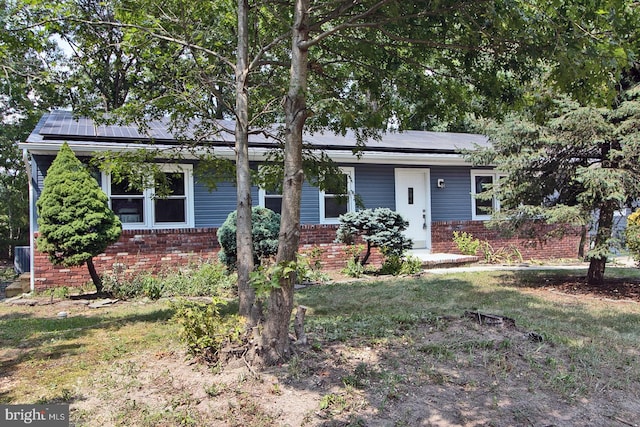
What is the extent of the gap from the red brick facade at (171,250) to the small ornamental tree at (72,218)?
1.15 metres

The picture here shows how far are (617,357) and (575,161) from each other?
202 inches

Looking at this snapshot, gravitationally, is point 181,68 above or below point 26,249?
above

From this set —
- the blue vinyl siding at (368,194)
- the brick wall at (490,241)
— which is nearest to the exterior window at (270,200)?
the blue vinyl siding at (368,194)

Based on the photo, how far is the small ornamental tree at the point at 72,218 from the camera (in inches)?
298

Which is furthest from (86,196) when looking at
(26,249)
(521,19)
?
(521,19)

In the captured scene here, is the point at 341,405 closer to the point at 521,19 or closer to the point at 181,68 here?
the point at 521,19

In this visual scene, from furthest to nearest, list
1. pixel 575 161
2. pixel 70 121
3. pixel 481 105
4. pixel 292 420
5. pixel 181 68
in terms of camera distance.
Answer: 1. pixel 70 121
2. pixel 575 161
3. pixel 181 68
4. pixel 481 105
5. pixel 292 420

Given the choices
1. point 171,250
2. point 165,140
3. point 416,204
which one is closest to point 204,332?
point 171,250

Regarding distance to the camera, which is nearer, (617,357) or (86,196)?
(617,357)

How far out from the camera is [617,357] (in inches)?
178

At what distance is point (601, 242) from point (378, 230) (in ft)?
14.1

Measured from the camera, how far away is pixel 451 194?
13.5 metres

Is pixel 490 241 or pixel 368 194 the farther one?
pixel 490 241

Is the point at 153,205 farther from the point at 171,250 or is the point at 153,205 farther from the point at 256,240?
the point at 256,240
